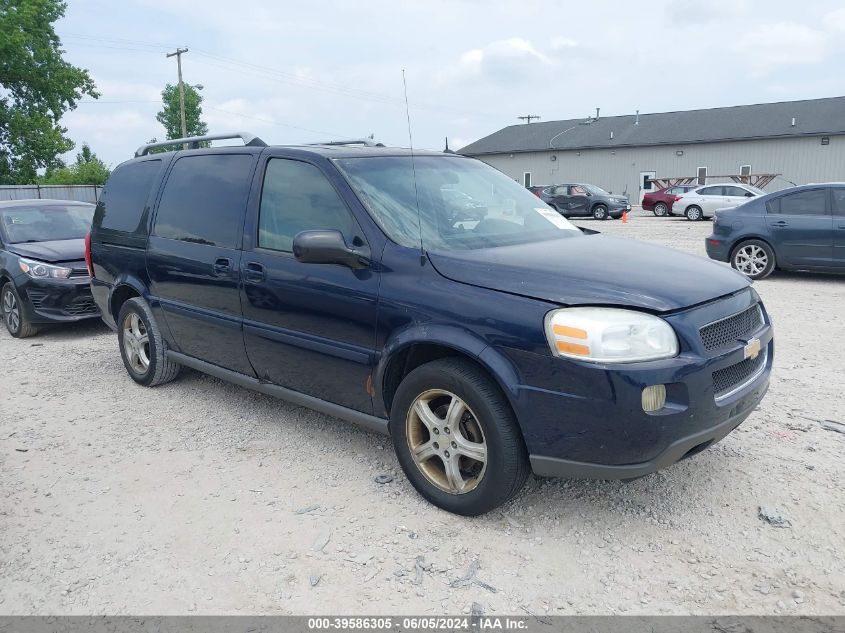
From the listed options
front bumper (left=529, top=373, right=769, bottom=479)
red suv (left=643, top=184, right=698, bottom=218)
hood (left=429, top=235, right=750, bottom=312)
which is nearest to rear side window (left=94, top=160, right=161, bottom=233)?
hood (left=429, top=235, right=750, bottom=312)

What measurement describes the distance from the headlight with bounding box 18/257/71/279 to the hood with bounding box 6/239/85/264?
0.08m

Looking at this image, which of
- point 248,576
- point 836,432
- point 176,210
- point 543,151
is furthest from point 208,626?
point 543,151

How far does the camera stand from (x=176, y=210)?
4.92 meters

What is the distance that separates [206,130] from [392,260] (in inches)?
3109

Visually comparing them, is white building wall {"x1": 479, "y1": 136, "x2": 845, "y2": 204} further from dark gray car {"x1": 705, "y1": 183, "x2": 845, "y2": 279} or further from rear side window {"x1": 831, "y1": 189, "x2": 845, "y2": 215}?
rear side window {"x1": 831, "y1": 189, "x2": 845, "y2": 215}

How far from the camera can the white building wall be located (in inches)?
1453

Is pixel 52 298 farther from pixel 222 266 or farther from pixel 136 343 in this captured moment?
pixel 222 266

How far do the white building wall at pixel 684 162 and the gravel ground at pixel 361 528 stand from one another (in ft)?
125

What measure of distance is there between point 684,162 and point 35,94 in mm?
37346

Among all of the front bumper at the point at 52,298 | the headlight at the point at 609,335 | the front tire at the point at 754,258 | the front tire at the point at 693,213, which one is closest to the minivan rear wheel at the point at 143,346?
the front bumper at the point at 52,298

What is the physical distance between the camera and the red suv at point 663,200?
28.9 m

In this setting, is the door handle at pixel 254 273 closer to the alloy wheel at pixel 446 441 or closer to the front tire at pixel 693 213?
the alloy wheel at pixel 446 441

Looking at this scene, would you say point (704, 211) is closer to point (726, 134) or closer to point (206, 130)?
point (726, 134)

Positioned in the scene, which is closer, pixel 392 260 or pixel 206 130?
pixel 392 260
